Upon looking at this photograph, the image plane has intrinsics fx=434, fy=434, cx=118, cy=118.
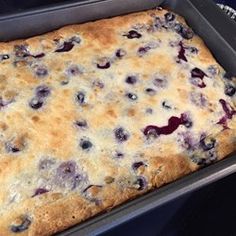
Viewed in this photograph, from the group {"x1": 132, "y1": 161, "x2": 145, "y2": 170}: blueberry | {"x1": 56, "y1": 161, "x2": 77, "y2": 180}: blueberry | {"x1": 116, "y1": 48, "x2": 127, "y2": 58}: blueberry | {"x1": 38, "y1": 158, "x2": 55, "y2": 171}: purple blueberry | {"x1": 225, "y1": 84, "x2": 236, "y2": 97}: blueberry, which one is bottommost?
{"x1": 38, "y1": 158, "x2": 55, "y2": 171}: purple blueberry

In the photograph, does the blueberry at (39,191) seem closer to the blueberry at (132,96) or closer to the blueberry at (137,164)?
the blueberry at (137,164)

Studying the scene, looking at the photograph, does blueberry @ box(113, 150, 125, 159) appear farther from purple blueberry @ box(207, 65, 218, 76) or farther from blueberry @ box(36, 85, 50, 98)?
purple blueberry @ box(207, 65, 218, 76)

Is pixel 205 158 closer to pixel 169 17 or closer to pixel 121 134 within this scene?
A: pixel 121 134

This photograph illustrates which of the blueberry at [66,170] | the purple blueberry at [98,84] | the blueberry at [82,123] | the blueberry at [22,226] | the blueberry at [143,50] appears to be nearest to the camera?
the blueberry at [22,226]

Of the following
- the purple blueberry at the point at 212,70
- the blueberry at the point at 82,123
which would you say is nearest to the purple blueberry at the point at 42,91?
the blueberry at the point at 82,123

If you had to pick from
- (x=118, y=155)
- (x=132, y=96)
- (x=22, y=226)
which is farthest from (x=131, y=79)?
(x=22, y=226)

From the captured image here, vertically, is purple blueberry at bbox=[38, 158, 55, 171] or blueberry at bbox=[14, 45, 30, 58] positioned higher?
blueberry at bbox=[14, 45, 30, 58]

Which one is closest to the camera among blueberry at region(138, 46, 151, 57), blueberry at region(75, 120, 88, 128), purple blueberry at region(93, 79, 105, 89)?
blueberry at region(75, 120, 88, 128)

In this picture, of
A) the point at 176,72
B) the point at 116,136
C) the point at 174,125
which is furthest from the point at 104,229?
the point at 176,72

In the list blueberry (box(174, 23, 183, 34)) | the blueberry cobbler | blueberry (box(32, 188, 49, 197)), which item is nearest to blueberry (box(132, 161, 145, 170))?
the blueberry cobbler
